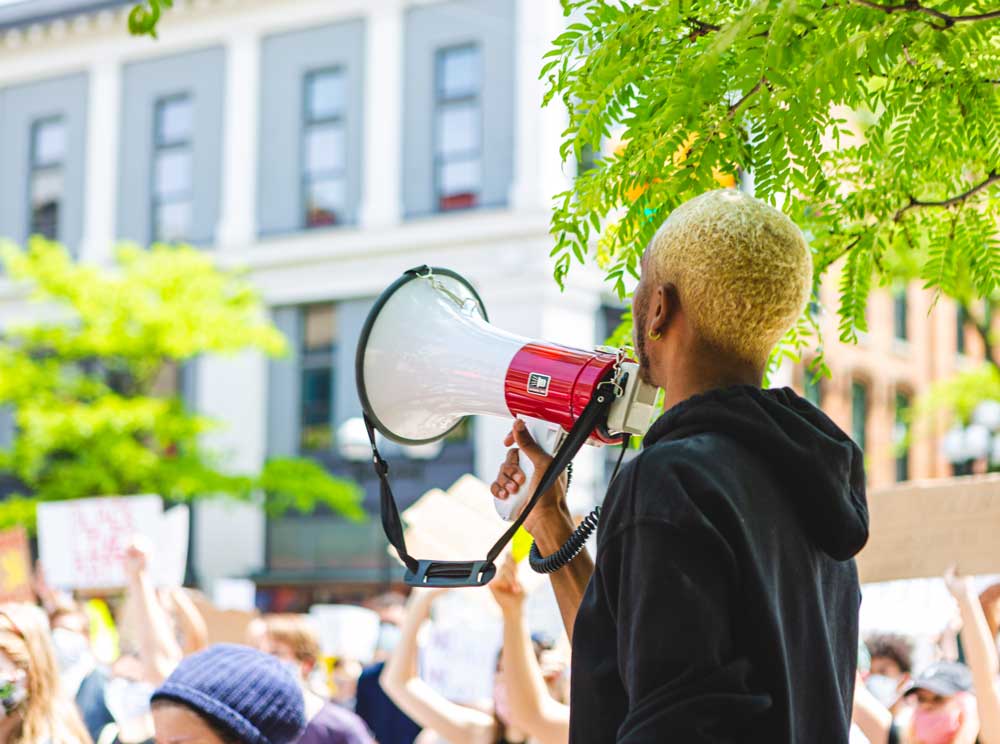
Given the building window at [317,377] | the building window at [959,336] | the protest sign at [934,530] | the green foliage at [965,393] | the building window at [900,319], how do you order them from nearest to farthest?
the protest sign at [934,530], the green foliage at [965,393], the building window at [317,377], the building window at [900,319], the building window at [959,336]

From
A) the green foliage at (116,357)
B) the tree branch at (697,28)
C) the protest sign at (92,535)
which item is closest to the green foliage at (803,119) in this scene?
the tree branch at (697,28)

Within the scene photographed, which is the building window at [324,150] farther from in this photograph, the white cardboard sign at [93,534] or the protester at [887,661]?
the protester at [887,661]

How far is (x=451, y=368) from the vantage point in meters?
2.53

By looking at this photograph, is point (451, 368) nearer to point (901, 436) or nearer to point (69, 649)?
point (69, 649)

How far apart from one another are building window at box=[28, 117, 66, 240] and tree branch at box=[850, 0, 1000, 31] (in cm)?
2804

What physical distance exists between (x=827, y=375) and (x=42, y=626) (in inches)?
96.9

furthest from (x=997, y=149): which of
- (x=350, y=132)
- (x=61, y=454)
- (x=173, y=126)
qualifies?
(x=173, y=126)

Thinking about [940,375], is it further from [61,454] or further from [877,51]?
[877,51]

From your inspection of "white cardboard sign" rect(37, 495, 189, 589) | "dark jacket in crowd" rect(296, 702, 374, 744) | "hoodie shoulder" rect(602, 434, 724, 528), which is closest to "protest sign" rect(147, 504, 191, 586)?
"white cardboard sign" rect(37, 495, 189, 589)

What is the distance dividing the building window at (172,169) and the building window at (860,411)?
1420 centimetres

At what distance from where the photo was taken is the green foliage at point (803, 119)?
2148mm

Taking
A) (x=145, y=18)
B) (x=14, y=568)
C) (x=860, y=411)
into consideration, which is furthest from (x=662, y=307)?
(x=860, y=411)

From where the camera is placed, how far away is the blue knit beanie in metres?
3.03

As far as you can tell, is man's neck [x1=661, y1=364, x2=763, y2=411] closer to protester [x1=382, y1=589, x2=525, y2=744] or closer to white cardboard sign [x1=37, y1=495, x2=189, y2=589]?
protester [x1=382, y1=589, x2=525, y2=744]
